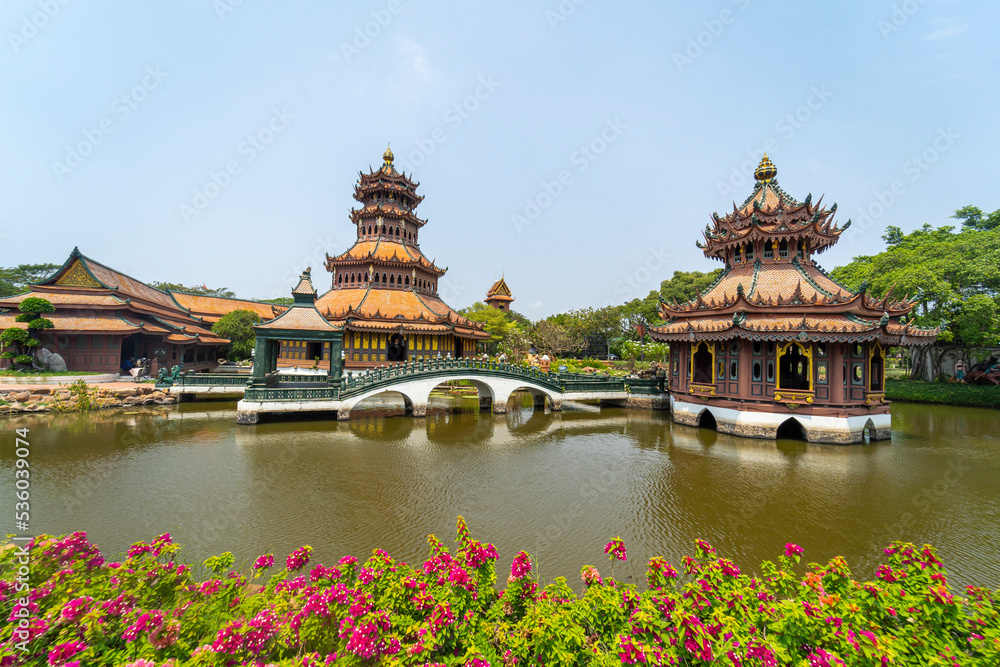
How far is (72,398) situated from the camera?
2094 cm

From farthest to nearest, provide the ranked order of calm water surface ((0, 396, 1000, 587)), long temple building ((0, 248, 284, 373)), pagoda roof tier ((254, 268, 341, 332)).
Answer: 1. long temple building ((0, 248, 284, 373))
2. pagoda roof tier ((254, 268, 341, 332))
3. calm water surface ((0, 396, 1000, 587))

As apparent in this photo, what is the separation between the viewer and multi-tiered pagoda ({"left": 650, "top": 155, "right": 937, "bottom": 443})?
56.3 ft

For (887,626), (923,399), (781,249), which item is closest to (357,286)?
(781,249)

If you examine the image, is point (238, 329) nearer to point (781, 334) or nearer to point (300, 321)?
point (300, 321)

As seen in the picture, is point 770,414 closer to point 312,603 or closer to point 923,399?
point 312,603

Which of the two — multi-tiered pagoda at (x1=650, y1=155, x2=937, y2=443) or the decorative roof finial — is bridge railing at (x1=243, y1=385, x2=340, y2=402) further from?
the decorative roof finial

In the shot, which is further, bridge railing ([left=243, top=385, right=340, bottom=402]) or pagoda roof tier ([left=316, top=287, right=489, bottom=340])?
pagoda roof tier ([left=316, top=287, right=489, bottom=340])

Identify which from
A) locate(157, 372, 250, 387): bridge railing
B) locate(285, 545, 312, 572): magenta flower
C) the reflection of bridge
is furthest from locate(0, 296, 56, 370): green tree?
locate(285, 545, 312, 572): magenta flower

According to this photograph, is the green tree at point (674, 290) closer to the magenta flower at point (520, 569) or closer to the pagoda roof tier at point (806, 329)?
the pagoda roof tier at point (806, 329)

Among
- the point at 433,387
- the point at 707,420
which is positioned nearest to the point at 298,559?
the point at 433,387

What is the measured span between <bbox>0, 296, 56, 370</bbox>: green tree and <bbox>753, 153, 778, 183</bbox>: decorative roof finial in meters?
43.7

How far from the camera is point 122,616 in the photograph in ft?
12.5

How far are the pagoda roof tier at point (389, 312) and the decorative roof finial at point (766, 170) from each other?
22.9m

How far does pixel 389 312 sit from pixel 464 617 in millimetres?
30278
